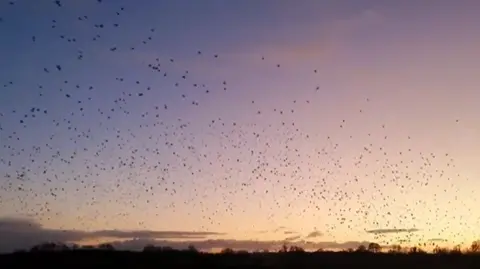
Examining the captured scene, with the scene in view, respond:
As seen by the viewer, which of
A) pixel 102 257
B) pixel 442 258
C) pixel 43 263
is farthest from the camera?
pixel 442 258

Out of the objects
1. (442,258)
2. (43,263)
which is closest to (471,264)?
(442,258)

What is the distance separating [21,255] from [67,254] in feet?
12.3

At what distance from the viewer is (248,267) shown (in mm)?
63906

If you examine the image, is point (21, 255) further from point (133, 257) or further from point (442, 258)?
point (442, 258)

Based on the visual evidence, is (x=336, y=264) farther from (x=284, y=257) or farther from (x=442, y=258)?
(x=442, y=258)

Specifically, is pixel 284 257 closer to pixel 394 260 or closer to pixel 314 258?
pixel 314 258

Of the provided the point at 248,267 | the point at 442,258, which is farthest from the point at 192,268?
the point at 442,258

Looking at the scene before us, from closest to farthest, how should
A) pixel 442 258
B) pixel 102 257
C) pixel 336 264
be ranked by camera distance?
1. pixel 102 257
2. pixel 336 264
3. pixel 442 258

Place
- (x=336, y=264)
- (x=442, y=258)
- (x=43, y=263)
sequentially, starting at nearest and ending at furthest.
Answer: (x=43, y=263) → (x=336, y=264) → (x=442, y=258)

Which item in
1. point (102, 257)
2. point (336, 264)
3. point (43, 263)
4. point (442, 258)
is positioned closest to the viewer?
point (43, 263)

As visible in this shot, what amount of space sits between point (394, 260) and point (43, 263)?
32980 millimetres

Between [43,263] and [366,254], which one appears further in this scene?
[366,254]

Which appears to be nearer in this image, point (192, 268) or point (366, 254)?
point (192, 268)

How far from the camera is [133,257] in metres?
65.6
